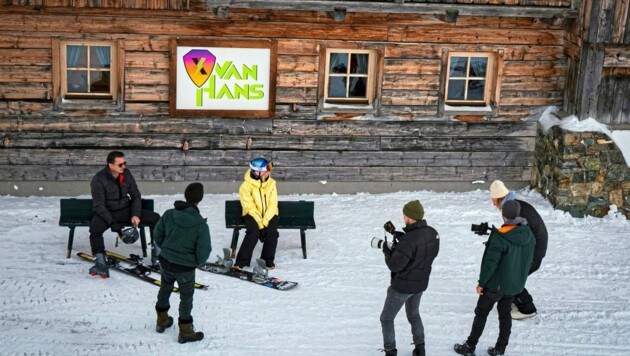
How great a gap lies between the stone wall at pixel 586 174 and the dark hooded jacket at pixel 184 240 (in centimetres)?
715

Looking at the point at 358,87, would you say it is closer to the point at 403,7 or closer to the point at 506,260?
the point at 403,7

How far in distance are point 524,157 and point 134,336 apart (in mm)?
8001

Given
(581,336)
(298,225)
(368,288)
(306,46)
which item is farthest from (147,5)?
(581,336)

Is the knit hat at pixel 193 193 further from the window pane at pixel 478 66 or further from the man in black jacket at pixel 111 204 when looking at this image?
the window pane at pixel 478 66

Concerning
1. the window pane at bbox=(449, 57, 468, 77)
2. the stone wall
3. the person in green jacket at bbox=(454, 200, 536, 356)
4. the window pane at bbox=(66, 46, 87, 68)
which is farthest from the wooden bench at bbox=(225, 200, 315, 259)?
the stone wall

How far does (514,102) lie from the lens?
16359 millimetres

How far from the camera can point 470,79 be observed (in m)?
16.3

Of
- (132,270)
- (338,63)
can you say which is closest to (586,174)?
(338,63)

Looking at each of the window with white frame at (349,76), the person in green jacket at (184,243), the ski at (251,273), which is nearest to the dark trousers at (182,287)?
the person in green jacket at (184,243)

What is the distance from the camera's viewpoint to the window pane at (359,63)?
1591cm

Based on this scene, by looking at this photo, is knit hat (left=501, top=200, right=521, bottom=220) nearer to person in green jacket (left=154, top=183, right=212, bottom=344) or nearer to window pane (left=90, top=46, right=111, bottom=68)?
person in green jacket (left=154, top=183, right=212, bottom=344)

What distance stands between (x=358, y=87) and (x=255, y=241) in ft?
13.3

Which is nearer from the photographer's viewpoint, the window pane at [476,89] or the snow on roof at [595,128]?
the snow on roof at [595,128]

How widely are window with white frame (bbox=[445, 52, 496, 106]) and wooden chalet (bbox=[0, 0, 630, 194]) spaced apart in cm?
2
